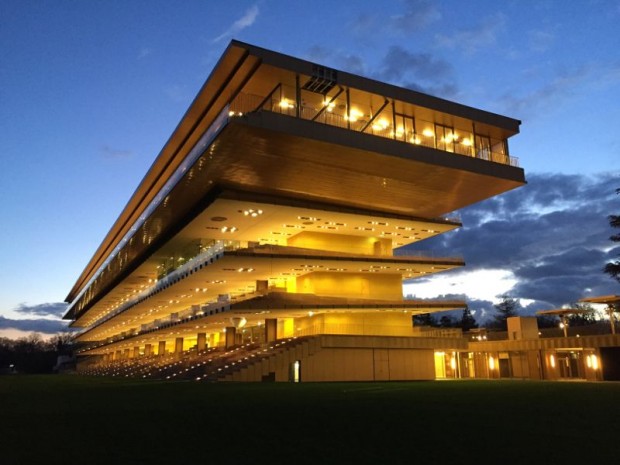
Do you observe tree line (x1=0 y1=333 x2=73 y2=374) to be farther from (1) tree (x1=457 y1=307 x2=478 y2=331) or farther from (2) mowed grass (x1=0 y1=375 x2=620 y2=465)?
(2) mowed grass (x1=0 y1=375 x2=620 y2=465)

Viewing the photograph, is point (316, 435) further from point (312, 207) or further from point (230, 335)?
point (230, 335)

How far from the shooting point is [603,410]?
440 inches

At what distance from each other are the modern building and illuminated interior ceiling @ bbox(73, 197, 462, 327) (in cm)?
15

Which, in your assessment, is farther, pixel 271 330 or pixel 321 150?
pixel 271 330

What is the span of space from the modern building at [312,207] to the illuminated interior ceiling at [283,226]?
146 millimetres

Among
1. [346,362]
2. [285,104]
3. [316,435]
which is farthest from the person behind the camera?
[346,362]

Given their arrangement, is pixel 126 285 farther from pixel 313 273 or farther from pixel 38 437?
pixel 38 437

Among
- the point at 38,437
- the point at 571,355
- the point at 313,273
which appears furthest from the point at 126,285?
the point at 38,437

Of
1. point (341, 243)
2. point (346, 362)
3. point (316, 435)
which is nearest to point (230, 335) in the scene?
point (341, 243)

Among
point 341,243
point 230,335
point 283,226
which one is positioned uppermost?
point 283,226

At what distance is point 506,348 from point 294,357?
1791 cm

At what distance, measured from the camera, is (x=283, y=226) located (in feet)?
124

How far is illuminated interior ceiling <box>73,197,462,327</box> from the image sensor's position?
33.7m

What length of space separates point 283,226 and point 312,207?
193 inches
